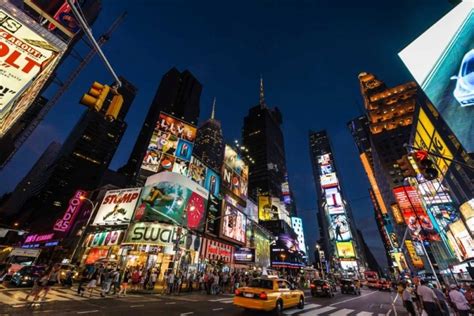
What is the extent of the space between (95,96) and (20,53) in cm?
292

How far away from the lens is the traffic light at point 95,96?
672 cm

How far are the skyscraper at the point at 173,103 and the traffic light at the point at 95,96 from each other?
96661 mm

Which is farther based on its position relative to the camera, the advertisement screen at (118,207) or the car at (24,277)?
the advertisement screen at (118,207)

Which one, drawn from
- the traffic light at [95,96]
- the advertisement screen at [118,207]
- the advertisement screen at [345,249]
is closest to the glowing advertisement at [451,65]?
the traffic light at [95,96]

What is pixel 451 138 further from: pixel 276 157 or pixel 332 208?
pixel 276 157

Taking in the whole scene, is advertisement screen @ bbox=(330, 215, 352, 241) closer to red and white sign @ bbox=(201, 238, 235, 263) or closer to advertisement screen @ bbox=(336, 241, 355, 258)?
advertisement screen @ bbox=(336, 241, 355, 258)

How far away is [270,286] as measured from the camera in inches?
406

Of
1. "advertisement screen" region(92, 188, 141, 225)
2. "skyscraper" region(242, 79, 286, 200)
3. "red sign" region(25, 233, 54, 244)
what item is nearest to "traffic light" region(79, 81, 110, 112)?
"advertisement screen" region(92, 188, 141, 225)

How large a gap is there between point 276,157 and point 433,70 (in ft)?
362

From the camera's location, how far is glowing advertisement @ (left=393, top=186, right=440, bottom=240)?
3662cm

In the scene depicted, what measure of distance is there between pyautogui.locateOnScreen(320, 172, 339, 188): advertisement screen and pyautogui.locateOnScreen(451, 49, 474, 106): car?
72.7 m

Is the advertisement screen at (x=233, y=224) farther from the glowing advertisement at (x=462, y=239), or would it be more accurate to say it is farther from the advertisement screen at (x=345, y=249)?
the advertisement screen at (x=345, y=249)

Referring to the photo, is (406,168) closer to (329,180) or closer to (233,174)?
(233,174)

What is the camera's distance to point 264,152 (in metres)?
117
